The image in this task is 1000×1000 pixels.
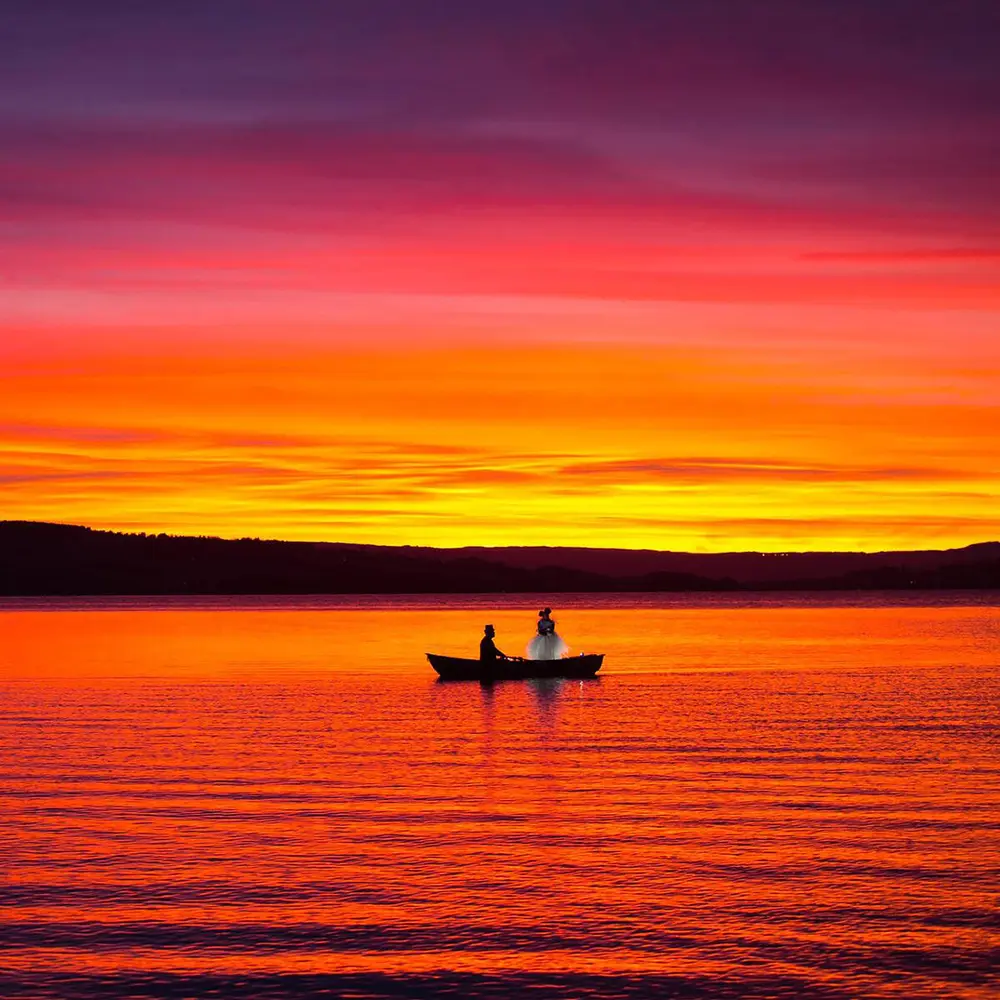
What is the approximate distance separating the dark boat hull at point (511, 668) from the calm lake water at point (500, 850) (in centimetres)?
1040

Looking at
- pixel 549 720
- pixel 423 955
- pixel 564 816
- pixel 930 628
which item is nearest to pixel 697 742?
pixel 549 720

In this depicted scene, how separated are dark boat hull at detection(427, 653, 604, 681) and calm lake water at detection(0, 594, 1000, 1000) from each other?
34.1 feet

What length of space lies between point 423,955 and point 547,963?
1775mm

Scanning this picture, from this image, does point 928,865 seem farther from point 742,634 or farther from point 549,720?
point 742,634

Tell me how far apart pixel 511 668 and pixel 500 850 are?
46743 millimetres

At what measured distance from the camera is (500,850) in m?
28.0

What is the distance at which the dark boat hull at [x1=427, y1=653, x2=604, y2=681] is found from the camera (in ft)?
241

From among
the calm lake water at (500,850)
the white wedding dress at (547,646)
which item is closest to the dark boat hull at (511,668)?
the white wedding dress at (547,646)

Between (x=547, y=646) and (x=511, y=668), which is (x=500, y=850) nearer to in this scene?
(x=547, y=646)

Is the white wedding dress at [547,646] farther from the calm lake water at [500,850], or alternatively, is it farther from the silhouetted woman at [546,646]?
the calm lake water at [500,850]

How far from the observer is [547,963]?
20500 millimetres

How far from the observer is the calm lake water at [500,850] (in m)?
20.3

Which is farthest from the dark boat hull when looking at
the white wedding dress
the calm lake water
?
the calm lake water

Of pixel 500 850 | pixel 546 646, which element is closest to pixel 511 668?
pixel 546 646
